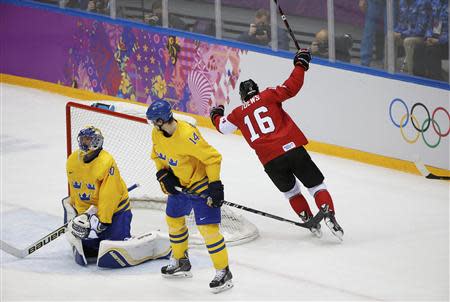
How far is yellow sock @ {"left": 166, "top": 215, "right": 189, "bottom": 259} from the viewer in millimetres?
7214

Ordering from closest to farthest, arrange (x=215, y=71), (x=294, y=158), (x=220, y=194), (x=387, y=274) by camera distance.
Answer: (x=220, y=194) → (x=387, y=274) → (x=294, y=158) → (x=215, y=71)

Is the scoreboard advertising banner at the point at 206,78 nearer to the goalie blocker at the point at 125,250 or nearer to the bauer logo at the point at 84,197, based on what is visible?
the goalie blocker at the point at 125,250

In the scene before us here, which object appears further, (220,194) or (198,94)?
(198,94)

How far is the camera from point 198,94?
1121 cm

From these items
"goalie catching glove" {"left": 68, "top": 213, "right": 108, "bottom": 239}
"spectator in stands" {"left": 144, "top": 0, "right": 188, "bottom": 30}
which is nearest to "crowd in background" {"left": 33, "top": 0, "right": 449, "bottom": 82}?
"spectator in stands" {"left": 144, "top": 0, "right": 188, "bottom": 30}

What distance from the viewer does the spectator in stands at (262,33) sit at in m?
10.5

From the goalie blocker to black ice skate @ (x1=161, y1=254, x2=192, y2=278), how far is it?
23cm

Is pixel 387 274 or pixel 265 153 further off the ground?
pixel 265 153

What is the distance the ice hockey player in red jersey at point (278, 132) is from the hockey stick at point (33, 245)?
1.31 meters

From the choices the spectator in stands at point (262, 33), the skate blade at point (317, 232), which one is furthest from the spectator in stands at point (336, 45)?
the skate blade at point (317, 232)

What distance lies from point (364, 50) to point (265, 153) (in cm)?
222

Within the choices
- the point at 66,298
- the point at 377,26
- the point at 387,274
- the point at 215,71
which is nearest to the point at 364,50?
the point at 377,26

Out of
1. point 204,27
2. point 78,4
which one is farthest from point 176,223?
point 78,4

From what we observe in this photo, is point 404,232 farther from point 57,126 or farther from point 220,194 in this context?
point 57,126
